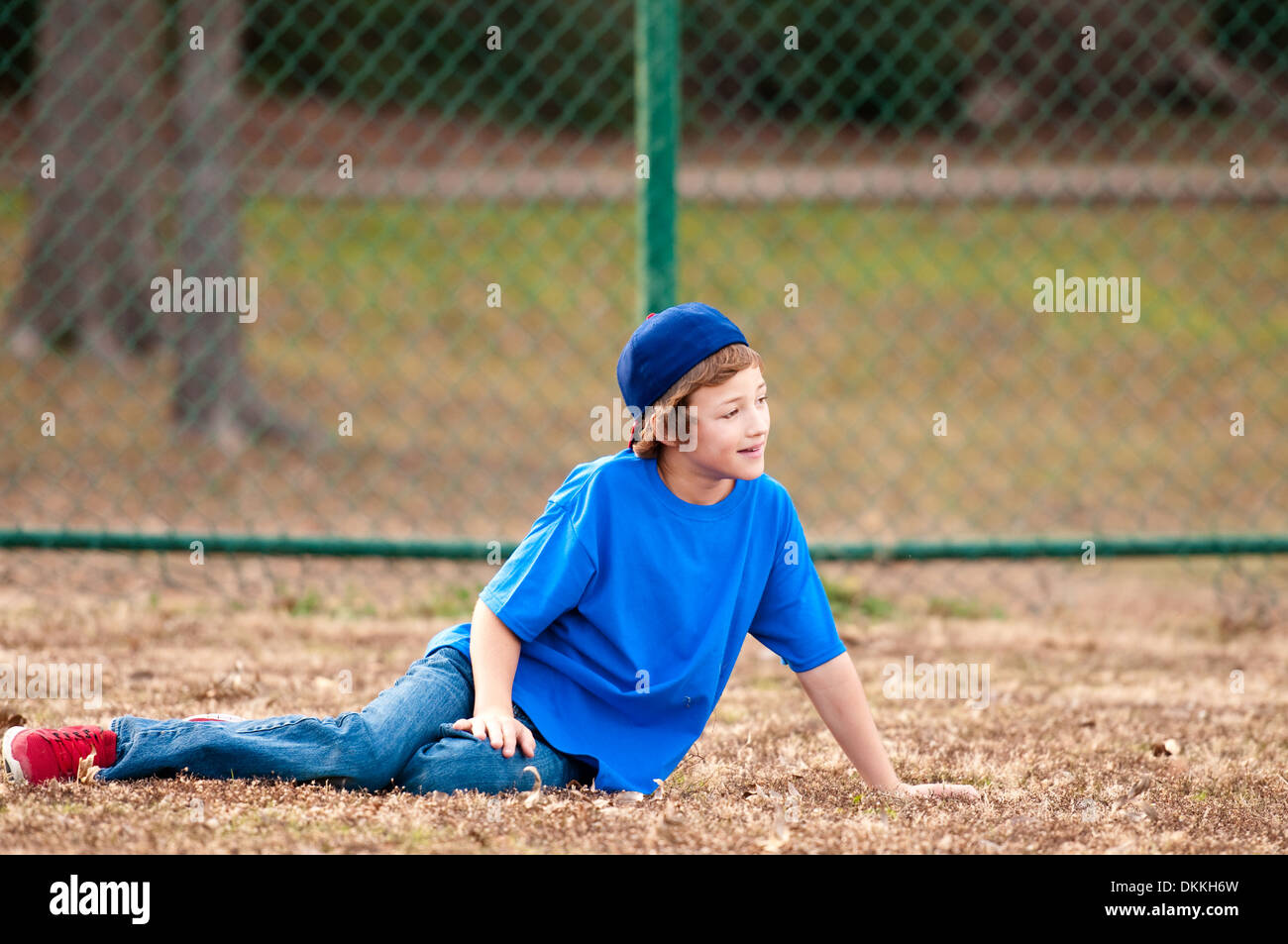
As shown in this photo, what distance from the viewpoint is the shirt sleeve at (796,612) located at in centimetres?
248

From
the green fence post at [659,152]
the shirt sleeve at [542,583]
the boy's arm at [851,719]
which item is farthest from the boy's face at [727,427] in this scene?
the green fence post at [659,152]

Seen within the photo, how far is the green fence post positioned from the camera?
3.77m

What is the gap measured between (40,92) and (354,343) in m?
2.87

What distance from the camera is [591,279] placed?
1204cm

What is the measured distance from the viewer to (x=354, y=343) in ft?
33.4

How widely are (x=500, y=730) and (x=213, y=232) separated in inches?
197

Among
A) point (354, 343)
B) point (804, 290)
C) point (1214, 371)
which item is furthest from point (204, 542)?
point (804, 290)

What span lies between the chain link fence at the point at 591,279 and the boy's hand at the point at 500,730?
951mm

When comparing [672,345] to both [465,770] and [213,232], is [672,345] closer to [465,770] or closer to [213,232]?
[465,770]

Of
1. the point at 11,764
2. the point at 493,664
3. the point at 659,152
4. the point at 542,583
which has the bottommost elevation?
the point at 11,764

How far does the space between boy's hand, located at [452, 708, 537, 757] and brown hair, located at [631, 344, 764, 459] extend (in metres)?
0.52

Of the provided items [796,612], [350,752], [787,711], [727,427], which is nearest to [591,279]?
[787,711]

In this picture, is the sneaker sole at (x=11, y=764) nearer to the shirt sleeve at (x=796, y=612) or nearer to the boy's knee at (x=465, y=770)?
the boy's knee at (x=465, y=770)

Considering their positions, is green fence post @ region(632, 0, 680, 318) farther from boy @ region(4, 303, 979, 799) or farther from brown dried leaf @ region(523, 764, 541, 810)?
brown dried leaf @ region(523, 764, 541, 810)
